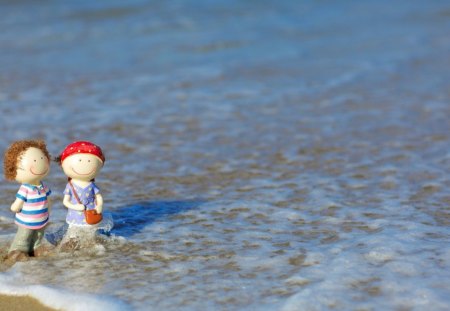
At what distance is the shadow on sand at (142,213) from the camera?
4539 mm

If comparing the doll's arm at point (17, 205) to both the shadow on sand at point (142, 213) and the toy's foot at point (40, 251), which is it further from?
the shadow on sand at point (142, 213)

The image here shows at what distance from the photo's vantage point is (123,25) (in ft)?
42.7

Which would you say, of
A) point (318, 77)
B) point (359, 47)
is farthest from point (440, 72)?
point (359, 47)

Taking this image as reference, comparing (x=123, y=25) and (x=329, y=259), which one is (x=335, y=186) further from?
(x=123, y=25)

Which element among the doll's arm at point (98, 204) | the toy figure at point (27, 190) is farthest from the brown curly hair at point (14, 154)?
the doll's arm at point (98, 204)

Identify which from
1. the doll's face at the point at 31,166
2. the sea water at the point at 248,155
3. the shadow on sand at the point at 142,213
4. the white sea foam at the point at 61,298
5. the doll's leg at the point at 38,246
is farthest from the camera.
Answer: the shadow on sand at the point at 142,213

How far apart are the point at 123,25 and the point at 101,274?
9569mm

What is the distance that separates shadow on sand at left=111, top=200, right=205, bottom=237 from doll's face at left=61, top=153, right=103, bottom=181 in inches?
22.2

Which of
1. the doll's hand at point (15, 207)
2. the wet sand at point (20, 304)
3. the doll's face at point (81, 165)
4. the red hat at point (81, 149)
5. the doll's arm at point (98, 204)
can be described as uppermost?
the red hat at point (81, 149)

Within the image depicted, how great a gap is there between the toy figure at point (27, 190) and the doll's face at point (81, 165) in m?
0.11

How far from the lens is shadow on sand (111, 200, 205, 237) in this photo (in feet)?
14.9

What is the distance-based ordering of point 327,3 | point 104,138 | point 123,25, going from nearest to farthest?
point 104,138 < point 123,25 < point 327,3

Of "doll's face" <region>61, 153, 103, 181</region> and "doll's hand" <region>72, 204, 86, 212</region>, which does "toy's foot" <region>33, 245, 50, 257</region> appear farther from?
"doll's face" <region>61, 153, 103, 181</region>

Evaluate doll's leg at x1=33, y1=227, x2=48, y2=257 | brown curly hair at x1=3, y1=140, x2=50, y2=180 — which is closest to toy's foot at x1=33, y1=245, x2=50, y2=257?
doll's leg at x1=33, y1=227, x2=48, y2=257
